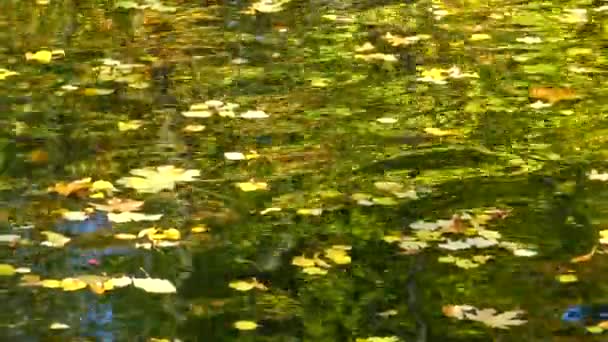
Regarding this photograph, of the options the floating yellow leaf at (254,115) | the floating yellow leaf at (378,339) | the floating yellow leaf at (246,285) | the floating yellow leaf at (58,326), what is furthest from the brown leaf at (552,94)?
the floating yellow leaf at (58,326)

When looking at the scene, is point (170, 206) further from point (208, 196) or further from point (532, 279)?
point (532, 279)

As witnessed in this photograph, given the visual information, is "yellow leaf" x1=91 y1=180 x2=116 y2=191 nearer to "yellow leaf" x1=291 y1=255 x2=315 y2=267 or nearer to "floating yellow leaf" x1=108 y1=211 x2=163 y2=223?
"floating yellow leaf" x1=108 y1=211 x2=163 y2=223

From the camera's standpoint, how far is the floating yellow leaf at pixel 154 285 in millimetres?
3852

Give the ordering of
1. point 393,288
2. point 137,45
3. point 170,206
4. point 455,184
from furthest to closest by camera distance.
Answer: point 137,45 → point 455,184 → point 170,206 → point 393,288

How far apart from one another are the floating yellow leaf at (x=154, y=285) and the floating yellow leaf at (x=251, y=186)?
2.97 feet

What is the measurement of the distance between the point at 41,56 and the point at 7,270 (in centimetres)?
297

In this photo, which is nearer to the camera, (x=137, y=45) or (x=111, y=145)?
(x=111, y=145)

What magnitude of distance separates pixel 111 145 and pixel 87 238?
3.60ft

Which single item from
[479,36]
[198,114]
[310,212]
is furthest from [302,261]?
[479,36]

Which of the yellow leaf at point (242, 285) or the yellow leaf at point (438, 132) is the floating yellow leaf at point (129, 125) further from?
the yellow leaf at point (242, 285)

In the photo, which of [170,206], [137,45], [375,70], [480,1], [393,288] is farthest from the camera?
[480,1]

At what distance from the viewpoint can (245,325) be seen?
11.9 feet

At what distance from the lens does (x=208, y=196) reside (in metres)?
4.65

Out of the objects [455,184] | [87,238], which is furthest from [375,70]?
[87,238]
